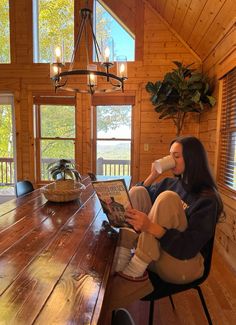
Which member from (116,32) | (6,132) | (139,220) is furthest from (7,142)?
(139,220)

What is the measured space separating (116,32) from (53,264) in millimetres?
4158

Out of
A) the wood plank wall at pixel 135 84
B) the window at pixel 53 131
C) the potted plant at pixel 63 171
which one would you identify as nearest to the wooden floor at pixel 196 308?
the potted plant at pixel 63 171

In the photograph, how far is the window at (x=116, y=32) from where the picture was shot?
166 inches

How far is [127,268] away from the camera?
49.1 inches

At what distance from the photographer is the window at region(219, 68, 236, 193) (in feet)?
8.95

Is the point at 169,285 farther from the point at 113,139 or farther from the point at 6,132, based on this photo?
the point at 6,132

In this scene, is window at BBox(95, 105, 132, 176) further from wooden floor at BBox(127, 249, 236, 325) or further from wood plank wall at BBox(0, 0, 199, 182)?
wooden floor at BBox(127, 249, 236, 325)

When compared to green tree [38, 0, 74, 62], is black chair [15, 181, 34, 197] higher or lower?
lower

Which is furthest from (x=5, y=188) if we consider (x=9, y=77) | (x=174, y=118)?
(x=174, y=118)

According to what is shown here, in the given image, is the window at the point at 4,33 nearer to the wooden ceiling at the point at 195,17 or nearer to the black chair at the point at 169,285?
the wooden ceiling at the point at 195,17

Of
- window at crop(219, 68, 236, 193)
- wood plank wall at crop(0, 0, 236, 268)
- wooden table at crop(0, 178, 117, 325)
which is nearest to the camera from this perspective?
wooden table at crop(0, 178, 117, 325)

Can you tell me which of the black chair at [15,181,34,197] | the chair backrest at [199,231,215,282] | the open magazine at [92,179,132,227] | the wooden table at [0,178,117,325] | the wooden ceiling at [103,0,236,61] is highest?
the wooden ceiling at [103,0,236,61]

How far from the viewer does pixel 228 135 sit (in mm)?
2891

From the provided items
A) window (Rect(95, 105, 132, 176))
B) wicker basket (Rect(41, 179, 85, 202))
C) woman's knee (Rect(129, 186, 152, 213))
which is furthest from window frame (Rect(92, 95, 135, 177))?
woman's knee (Rect(129, 186, 152, 213))
